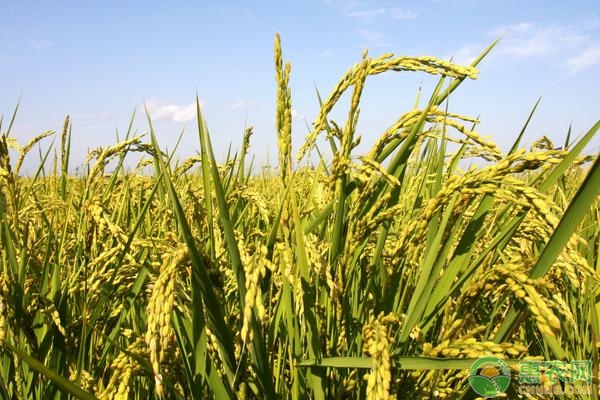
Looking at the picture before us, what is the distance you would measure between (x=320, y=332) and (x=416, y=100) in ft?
4.79

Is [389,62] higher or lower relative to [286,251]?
higher

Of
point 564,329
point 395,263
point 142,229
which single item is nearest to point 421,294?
point 395,263

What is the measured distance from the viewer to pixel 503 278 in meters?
1.03

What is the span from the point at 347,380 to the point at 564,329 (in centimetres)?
100

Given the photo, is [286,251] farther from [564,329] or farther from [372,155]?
[564,329]

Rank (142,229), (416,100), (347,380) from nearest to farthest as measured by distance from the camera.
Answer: (347,380) → (416,100) → (142,229)

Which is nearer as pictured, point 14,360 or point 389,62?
point 389,62

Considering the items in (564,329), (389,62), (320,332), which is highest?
(389,62)

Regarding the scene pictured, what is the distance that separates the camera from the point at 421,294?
45.1 inches

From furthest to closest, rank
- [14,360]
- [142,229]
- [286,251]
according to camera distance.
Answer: [142,229] → [14,360] → [286,251]

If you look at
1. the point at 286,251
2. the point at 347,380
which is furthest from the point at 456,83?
the point at 347,380

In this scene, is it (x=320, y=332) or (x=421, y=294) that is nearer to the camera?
(x=421, y=294)

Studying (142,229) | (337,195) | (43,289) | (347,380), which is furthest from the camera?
(142,229)

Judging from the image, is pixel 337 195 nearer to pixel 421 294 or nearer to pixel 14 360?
pixel 421 294
